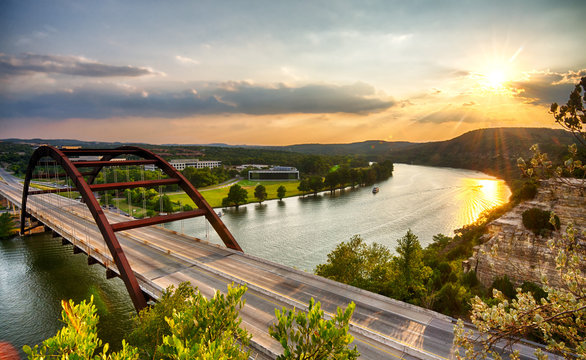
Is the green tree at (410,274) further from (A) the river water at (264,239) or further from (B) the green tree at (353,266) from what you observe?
(A) the river water at (264,239)

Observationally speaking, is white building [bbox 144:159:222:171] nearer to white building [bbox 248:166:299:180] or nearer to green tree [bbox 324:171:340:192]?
white building [bbox 248:166:299:180]

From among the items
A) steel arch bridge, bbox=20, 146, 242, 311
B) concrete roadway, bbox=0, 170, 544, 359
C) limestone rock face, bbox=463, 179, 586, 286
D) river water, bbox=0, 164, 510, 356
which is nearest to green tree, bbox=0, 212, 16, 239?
river water, bbox=0, 164, 510, 356

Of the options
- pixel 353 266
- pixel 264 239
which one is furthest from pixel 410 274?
pixel 264 239

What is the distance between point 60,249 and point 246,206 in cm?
3817

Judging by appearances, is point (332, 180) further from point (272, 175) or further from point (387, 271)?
point (387, 271)

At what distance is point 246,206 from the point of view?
7381cm

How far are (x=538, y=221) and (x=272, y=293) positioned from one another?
22163 mm

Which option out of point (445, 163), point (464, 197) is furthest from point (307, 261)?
point (445, 163)

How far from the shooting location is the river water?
2528 centimetres

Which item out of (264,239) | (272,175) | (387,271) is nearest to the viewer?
(387,271)

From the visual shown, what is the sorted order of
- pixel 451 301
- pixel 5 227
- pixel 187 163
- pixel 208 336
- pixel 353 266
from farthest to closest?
1. pixel 187 163
2. pixel 5 227
3. pixel 353 266
4. pixel 451 301
5. pixel 208 336

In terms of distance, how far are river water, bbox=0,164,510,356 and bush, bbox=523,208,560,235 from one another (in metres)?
21.0

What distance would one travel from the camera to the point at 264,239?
4722cm

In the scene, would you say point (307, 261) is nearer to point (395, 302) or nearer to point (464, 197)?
point (395, 302)
